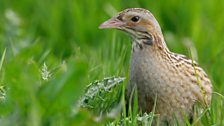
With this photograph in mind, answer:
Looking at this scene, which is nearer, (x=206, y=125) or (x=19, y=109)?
(x=19, y=109)

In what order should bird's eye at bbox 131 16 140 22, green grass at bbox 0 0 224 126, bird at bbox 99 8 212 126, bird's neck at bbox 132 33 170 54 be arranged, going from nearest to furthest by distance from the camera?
bird at bbox 99 8 212 126 < bird's neck at bbox 132 33 170 54 < bird's eye at bbox 131 16 140 22 < green grass at bbox 0 0 224 126

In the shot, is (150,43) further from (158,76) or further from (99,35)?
(99,35)

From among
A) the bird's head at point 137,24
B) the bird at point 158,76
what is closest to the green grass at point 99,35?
the bird at point 158,76

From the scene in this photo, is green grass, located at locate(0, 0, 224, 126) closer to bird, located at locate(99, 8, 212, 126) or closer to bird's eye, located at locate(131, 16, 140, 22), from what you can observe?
bird, located at locate(99, 8, 212, 126)

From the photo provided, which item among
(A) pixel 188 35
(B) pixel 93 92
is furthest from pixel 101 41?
(B) pixel 93 92

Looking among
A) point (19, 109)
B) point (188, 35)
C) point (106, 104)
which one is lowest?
point (19, 109)

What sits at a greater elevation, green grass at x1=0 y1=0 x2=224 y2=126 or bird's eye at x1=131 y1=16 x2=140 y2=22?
green grass at x1=0 y1=0 x2=224 y2=126

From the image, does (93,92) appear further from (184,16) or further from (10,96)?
(184,16)

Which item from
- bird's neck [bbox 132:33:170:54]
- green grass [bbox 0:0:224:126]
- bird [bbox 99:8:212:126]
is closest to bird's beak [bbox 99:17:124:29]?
bird [bbox 99:8:212:126]
